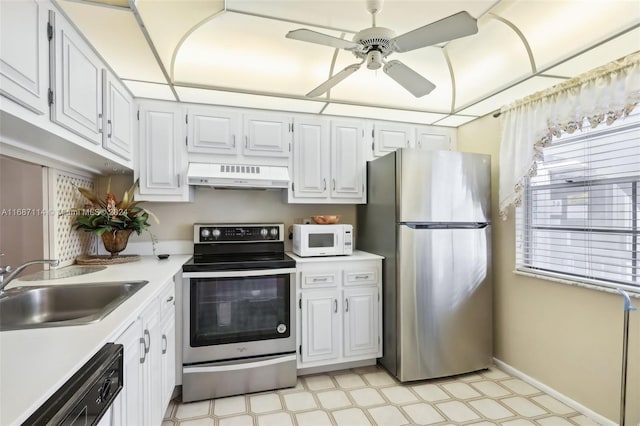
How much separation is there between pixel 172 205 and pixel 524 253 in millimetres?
3002

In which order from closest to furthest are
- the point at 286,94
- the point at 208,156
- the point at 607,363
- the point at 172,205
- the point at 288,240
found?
the point at 607,363
the point at 286,94
the point at 208,156
the point at 172,205
the point at 288,240

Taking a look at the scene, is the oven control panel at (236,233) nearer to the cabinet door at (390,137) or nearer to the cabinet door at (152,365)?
the cabinet door at (152,365)

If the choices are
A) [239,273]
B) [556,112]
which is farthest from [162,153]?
[556,112]

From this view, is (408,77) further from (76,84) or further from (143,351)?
(143,351)

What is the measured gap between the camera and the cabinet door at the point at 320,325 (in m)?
2.44

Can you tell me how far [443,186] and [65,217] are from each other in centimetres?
276

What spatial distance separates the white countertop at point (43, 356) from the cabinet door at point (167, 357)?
0.56 m

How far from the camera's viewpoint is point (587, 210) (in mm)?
2006

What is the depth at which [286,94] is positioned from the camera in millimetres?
2391

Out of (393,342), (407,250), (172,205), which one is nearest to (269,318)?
(393,342)

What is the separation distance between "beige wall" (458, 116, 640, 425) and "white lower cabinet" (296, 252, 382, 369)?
3.55 feet

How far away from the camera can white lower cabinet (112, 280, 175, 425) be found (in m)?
1.21

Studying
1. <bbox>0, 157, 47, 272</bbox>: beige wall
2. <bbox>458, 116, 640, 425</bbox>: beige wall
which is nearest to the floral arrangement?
<bbox>0, 157, 47, 272</bbox>: beige wall

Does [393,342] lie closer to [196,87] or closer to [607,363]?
[607,363]
